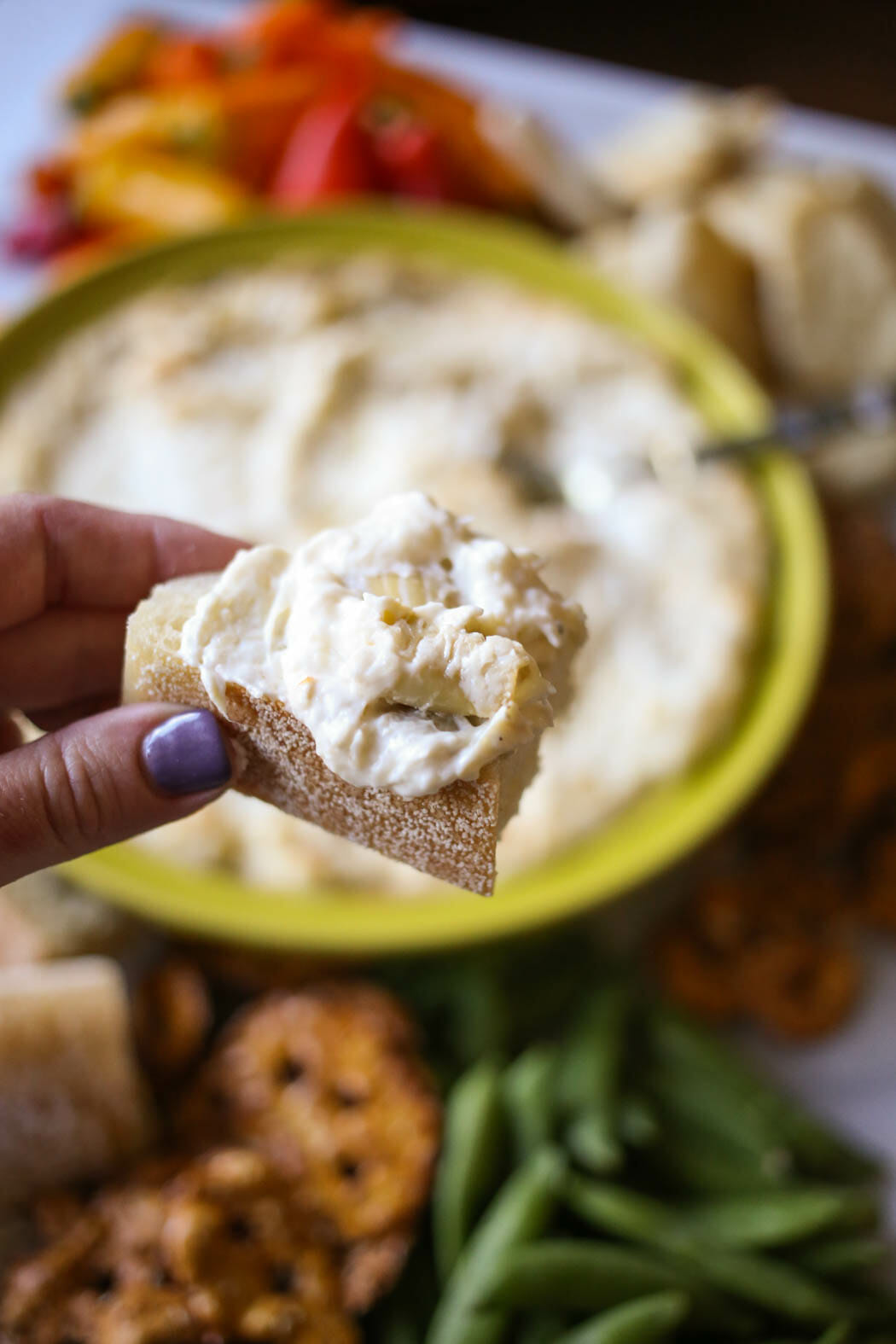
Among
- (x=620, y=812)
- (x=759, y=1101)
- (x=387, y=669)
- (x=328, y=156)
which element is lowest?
(x=759, y=1101)

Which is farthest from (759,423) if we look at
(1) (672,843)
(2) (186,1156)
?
(2) (186,1156)

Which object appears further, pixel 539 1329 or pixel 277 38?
pixel 277 38

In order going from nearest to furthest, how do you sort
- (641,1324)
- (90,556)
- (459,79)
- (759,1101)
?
1. (90,556)
2. (641,1324)
3. (759,1101)
4. (459,79)

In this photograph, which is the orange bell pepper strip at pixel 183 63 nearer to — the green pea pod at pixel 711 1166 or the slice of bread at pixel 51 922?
the slice of bread at pixel 51 922

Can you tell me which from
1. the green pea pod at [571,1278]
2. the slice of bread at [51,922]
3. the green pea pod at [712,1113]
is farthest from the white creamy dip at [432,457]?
the green pea pod at [571,1278]

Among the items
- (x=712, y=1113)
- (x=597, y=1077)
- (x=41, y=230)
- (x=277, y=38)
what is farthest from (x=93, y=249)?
(x=712, y=1113)

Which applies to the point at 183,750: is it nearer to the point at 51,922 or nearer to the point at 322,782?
the point at 322,782

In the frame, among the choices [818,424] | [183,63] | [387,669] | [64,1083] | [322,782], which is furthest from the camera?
[183,63]
